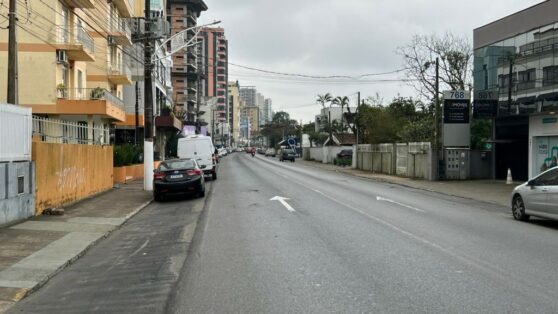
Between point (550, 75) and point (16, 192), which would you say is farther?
point (550, 75)

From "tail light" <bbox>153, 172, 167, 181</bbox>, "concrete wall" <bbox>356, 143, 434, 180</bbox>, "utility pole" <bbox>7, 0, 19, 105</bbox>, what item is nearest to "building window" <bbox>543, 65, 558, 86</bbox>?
"concrete wall" <bbox>356, 143, 434, 180</bbox>

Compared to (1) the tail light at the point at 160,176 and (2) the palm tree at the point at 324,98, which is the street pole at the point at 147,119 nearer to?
(1) the tail light at the point at 160,176

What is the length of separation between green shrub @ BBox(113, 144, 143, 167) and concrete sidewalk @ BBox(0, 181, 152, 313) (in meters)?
9.03

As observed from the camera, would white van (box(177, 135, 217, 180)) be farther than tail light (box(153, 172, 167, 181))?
Yes

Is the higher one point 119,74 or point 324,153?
point 119,74

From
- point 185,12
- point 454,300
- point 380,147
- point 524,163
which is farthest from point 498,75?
point 185,12

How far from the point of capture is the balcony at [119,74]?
38.2 m

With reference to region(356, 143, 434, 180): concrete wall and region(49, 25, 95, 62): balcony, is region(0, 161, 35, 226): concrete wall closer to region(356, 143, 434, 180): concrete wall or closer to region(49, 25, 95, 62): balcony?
region(49, 25, 95, 62): balcony

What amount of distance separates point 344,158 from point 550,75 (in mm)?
31620

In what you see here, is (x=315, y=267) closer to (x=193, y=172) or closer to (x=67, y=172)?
(x=67, y=172)

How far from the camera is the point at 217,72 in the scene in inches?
6171

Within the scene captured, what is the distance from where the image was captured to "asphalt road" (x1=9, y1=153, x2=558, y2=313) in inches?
247

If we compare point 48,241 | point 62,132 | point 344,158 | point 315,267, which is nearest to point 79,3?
point 62,132

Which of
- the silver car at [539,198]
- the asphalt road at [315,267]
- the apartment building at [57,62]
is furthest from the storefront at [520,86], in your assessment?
the apartment building at [57,62]
